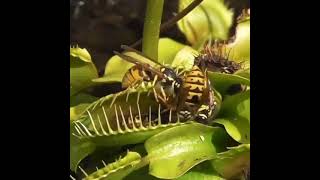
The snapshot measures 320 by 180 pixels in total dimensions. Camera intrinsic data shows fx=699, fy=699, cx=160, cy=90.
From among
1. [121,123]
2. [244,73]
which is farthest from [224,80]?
[121,123]

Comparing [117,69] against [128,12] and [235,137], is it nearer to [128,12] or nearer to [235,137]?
[128,12]

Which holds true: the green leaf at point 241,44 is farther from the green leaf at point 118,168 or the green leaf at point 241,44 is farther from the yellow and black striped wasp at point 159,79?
the green leaf at point 118,168

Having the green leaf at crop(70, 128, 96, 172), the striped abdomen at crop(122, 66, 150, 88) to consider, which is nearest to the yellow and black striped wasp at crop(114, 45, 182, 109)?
the striped abdomen at crop(122, 66, 150, 88)

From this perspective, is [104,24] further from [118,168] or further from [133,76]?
[118,168]

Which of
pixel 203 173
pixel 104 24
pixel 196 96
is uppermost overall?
pixel 104 24

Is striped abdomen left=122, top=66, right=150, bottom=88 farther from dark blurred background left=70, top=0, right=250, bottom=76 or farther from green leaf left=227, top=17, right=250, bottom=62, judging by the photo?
green leaf left=227, top=17, right=250, bottom=62
